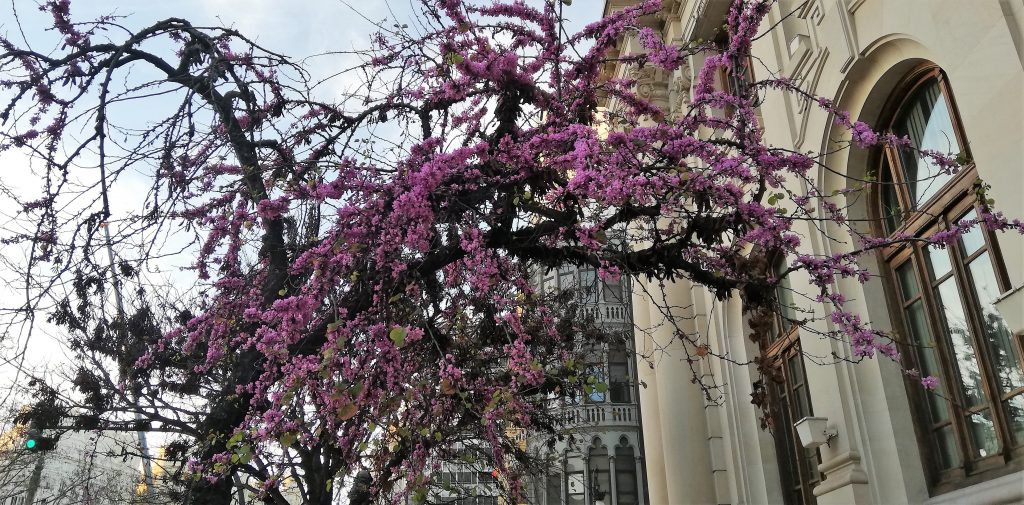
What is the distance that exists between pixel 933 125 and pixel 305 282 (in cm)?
568

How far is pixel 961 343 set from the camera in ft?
19.9

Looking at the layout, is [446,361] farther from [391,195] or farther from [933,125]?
[933,125]

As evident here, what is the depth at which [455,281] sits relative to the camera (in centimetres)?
648

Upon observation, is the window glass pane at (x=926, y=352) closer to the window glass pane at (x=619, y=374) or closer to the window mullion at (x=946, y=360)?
the window mullion at (x=946, y=360)

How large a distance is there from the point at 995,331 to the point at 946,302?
71 cm

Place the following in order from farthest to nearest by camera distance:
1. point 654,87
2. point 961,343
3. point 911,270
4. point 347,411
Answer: point 654,87
point 911,270
point 961,343
point 347,411

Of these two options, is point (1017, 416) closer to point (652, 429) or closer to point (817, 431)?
point (817, 431)

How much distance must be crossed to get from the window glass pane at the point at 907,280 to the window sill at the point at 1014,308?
196cm

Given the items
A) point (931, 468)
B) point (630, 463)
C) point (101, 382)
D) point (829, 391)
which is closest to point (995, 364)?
point (931, 468)

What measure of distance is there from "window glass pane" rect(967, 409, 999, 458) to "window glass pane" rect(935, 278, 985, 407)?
4.5 inches

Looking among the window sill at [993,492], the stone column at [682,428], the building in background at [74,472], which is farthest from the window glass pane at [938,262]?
the building in background at [74,472]

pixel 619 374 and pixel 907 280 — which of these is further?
pixel 619 374

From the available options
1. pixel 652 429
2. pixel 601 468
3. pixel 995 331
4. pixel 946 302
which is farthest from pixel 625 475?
pixel 995 331

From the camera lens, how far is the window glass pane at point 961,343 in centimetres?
586
